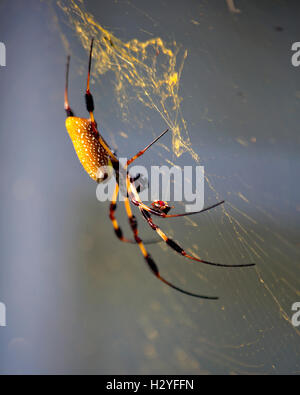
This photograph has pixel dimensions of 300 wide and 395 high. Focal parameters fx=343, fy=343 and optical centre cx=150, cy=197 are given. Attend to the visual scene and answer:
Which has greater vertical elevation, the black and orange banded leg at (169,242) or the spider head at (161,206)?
the spider head at (161,206)

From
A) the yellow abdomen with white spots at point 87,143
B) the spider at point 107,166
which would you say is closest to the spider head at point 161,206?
Result: the spider at point 107,166

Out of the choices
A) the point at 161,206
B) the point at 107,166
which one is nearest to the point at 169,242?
the point at 161,206

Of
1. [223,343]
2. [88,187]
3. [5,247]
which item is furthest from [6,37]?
[223,343]

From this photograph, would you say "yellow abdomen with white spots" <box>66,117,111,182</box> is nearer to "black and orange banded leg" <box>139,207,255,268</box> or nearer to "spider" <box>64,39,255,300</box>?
"spider" <box>64,39,255,300</box>

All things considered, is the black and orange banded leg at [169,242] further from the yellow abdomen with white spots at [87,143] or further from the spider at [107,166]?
the yellow abdomen with white spots at [87,143]

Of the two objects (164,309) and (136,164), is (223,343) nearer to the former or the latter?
(136,164)

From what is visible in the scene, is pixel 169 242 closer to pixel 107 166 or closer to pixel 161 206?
pixel 161 206
